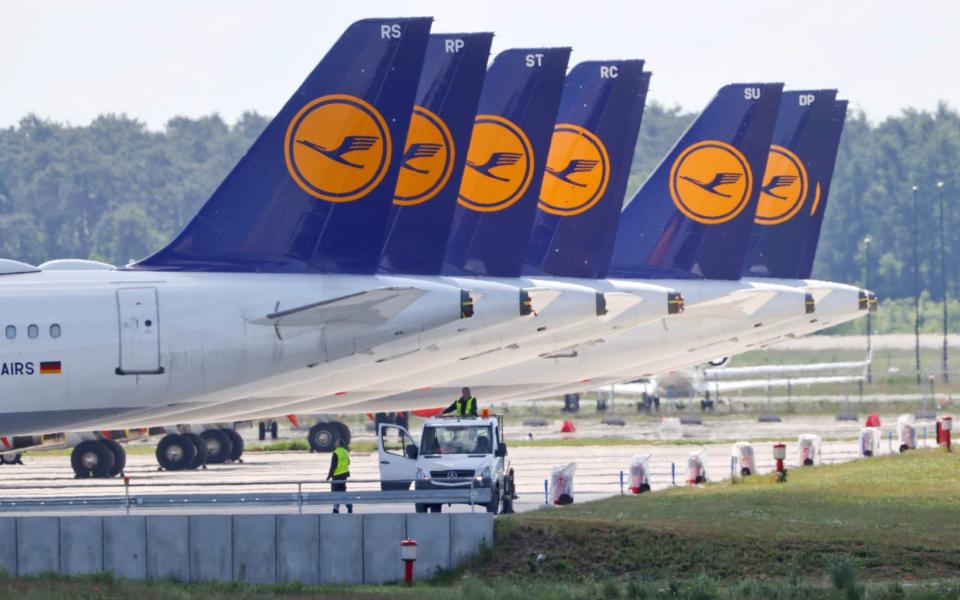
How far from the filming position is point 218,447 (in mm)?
64312

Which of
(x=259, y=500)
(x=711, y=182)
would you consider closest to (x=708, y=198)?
(x=711, y=182)

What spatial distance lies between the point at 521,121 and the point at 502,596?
22.4 m

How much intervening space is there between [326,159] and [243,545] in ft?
34.0

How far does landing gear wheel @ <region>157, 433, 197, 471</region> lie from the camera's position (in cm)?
6088

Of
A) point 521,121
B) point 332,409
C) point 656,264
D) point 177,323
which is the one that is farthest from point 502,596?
point 656,264

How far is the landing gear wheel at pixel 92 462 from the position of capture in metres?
57.8

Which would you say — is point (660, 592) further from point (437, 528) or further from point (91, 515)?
point (91, 515)

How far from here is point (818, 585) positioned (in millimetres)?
31844

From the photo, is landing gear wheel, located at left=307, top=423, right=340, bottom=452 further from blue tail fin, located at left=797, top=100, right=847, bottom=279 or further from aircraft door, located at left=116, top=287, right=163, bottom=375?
aircraft door, located at left=116, top=287, right=163, bottom=375

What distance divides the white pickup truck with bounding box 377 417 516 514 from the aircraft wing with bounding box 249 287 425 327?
102 inches

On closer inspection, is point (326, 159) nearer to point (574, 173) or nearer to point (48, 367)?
point (48, 367)

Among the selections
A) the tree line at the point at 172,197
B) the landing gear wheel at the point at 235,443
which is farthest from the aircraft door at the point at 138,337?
the tree line at the point at 172,197

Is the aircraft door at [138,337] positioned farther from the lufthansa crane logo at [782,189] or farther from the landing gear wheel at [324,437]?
the landing gear wheel at [324,437]

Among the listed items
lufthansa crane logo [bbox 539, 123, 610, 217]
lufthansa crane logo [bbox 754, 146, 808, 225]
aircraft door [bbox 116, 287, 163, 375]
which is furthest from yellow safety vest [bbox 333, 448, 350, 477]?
lufthansa crane logo [bbox 754, 146, 808, 225]
